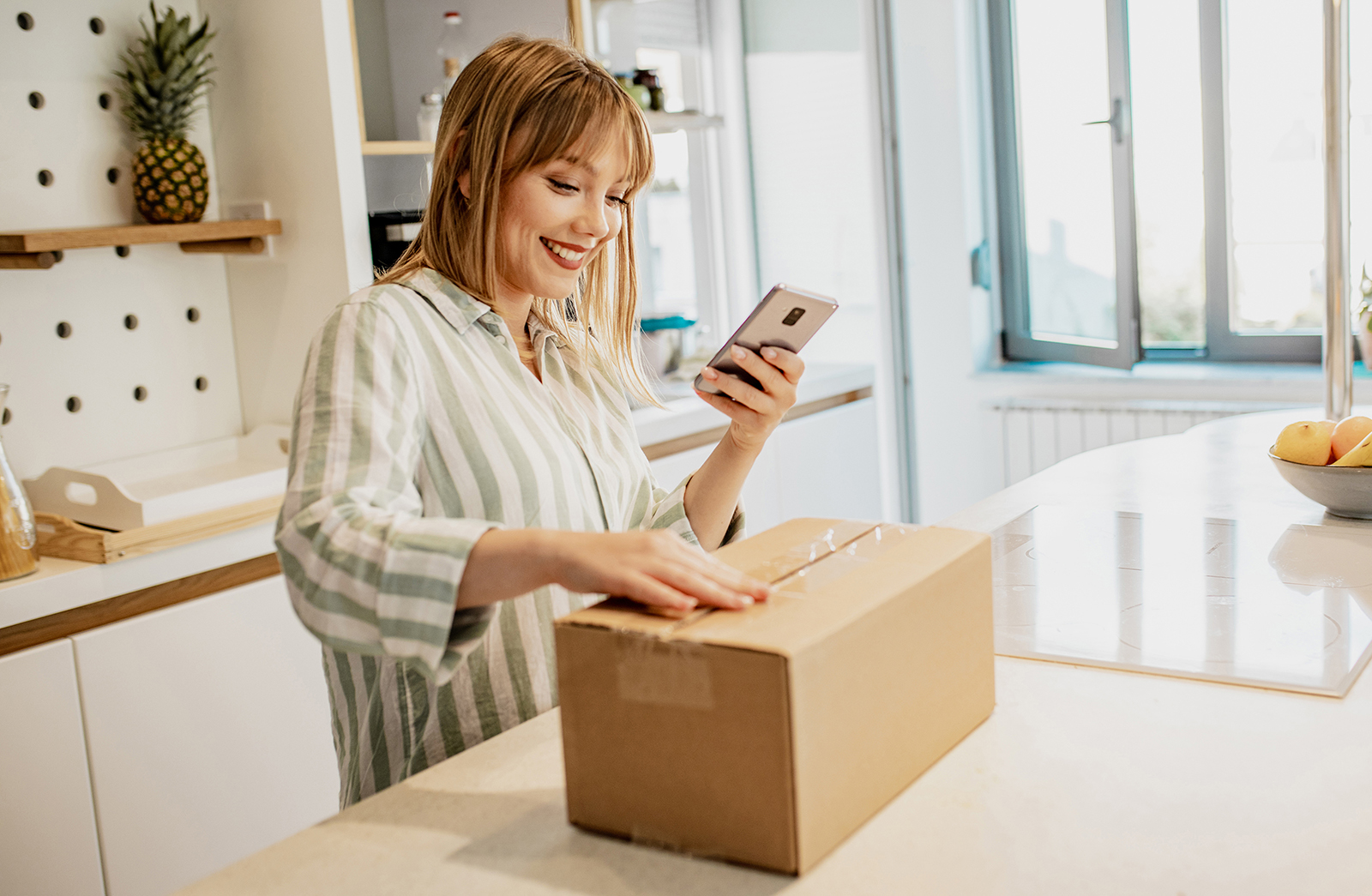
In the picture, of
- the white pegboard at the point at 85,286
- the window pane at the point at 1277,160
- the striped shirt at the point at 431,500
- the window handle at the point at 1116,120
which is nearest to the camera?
the striped shirt at the point at 431,500

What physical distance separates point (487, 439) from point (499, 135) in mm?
295

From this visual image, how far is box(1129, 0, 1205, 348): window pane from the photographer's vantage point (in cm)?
337

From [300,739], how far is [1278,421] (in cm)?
183

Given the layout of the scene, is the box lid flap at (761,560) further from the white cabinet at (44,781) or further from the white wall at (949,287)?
the white wall at (949,287)

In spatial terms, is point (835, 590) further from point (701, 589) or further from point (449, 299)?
point (449, 299)

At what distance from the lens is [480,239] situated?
3.96ft

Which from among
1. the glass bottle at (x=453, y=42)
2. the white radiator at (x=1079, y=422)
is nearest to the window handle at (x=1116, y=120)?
the white radiator at (x=1079, y=422)

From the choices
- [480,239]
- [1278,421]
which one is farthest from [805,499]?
[480,239]

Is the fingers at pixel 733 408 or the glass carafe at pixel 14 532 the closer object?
the fingers at pixel 733 408

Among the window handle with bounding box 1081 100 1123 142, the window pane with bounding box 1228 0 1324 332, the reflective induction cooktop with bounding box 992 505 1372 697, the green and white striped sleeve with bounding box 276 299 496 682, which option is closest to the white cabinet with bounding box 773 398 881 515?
the window handle with bounding box 1081 100 1123 142

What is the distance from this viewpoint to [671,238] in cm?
380

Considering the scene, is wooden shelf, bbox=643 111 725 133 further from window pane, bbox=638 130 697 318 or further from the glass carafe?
the glass carafe

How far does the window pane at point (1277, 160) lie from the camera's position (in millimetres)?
3236

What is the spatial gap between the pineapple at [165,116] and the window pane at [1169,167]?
2434 millimetres
